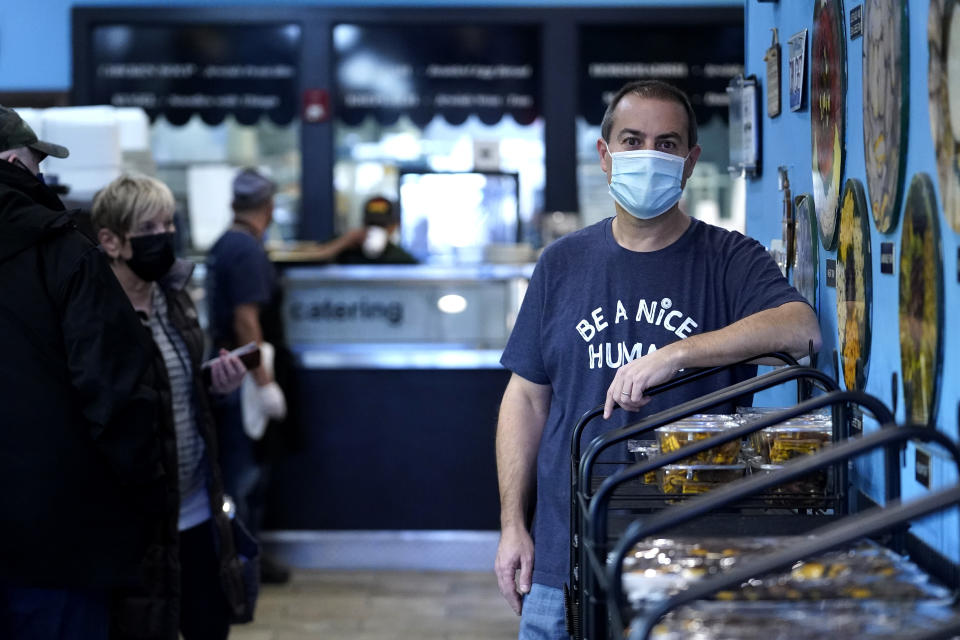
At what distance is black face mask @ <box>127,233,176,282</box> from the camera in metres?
3.21

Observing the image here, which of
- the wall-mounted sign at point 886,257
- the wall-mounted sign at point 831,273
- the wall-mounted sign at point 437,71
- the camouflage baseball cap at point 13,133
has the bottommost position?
the wall-mounted sign at point 831,273

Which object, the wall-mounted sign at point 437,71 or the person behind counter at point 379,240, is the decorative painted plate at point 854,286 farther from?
the wall-mounted sign at point 437,71

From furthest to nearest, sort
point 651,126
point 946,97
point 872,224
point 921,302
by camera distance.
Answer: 1. point 651,126
2. point 872,224
3. point 921,302
4. point 946,97

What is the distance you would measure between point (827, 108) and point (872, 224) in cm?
37

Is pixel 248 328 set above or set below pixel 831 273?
below

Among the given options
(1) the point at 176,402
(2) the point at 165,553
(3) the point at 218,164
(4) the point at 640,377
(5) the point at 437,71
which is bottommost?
(2) the point at 165,553

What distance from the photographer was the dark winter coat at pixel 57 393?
8.38 ft

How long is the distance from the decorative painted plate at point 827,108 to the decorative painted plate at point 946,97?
52 cm

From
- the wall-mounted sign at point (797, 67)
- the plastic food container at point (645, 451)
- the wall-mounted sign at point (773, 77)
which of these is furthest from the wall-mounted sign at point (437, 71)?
the plastic food container at point (645, 451)

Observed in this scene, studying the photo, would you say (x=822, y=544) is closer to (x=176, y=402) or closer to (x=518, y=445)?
(x=518, y=445)

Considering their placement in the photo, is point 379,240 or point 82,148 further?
point 379,240

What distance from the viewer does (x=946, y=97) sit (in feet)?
5.11

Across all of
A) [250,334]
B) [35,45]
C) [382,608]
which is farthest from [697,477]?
[35,45]

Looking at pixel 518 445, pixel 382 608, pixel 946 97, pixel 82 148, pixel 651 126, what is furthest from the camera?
pixel 382 608
